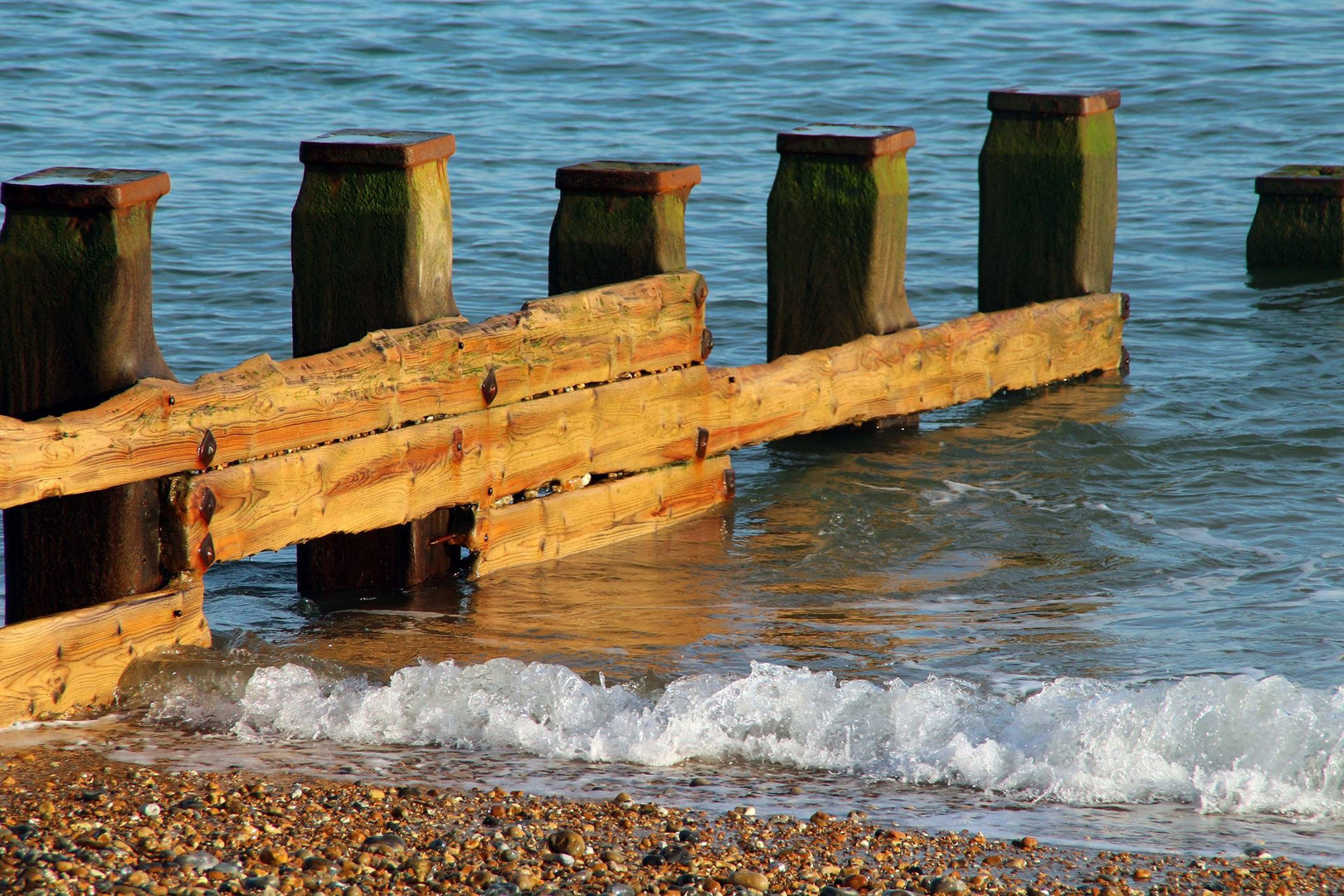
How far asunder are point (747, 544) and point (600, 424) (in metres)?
0.91

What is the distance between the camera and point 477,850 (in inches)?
155

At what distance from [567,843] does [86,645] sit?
5.70ft

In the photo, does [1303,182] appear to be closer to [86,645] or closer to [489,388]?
Result: [489,388]

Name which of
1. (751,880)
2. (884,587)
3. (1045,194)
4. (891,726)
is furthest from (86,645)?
(1045,194)

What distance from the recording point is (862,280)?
7.74 metres

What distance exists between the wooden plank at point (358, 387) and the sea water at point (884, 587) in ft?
2.25

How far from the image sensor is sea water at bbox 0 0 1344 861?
4.71 metres

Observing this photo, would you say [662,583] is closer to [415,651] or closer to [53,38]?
[415,651]

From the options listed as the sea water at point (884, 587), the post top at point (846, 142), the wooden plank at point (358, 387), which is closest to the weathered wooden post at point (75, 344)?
the wooden plank at point (358, 387)

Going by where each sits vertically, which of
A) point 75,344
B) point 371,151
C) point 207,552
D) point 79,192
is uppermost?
point 371,151

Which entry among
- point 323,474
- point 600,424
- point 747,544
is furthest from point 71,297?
point 747,544

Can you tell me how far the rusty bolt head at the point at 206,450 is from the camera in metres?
5.02

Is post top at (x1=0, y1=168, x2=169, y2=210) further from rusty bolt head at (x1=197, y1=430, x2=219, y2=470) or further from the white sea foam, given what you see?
the white sea foam

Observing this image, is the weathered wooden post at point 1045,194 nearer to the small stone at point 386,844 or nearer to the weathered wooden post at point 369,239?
the weathered wooden post at point 369,239
